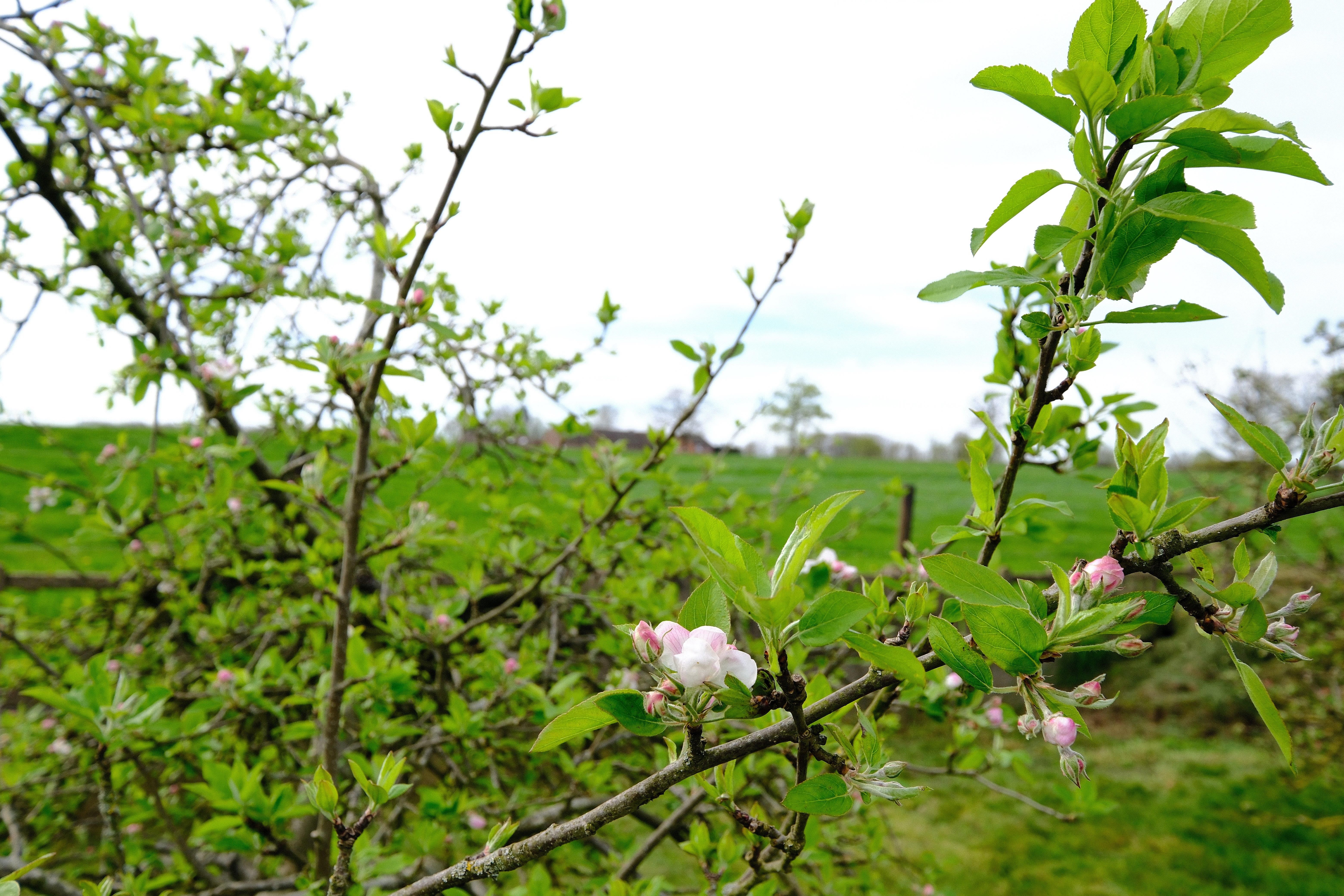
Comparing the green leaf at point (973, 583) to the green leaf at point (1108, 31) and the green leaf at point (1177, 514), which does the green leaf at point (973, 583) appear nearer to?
the green leaf at point (1177, 514)

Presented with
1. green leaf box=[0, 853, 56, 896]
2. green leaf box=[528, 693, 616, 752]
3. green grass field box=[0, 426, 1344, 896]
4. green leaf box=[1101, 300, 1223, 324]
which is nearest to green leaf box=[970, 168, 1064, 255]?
green leaf box=[1101, 300, 1223, 324]

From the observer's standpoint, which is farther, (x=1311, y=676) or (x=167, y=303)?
(x=1311, y=676)

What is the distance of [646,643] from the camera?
1.98ft

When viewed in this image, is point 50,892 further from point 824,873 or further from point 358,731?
point 824,873

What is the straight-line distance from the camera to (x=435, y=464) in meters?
2.34

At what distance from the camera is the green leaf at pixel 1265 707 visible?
1.94 feet

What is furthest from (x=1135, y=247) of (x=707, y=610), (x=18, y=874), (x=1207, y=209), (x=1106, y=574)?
(x=18, y=874)

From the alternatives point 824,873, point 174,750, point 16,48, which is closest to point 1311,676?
point 824,873

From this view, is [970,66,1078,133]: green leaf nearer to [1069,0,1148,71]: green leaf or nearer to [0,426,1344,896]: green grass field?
[1069,0,1148,71]: green leaf

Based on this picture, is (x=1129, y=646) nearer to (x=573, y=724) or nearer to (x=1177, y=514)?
(x=1177, y=514)

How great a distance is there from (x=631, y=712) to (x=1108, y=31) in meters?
0.78

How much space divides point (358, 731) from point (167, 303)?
182cm

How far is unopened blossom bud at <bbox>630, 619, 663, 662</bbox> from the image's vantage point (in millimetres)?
602

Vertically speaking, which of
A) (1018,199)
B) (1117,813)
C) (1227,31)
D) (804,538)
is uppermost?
(1227,31)
